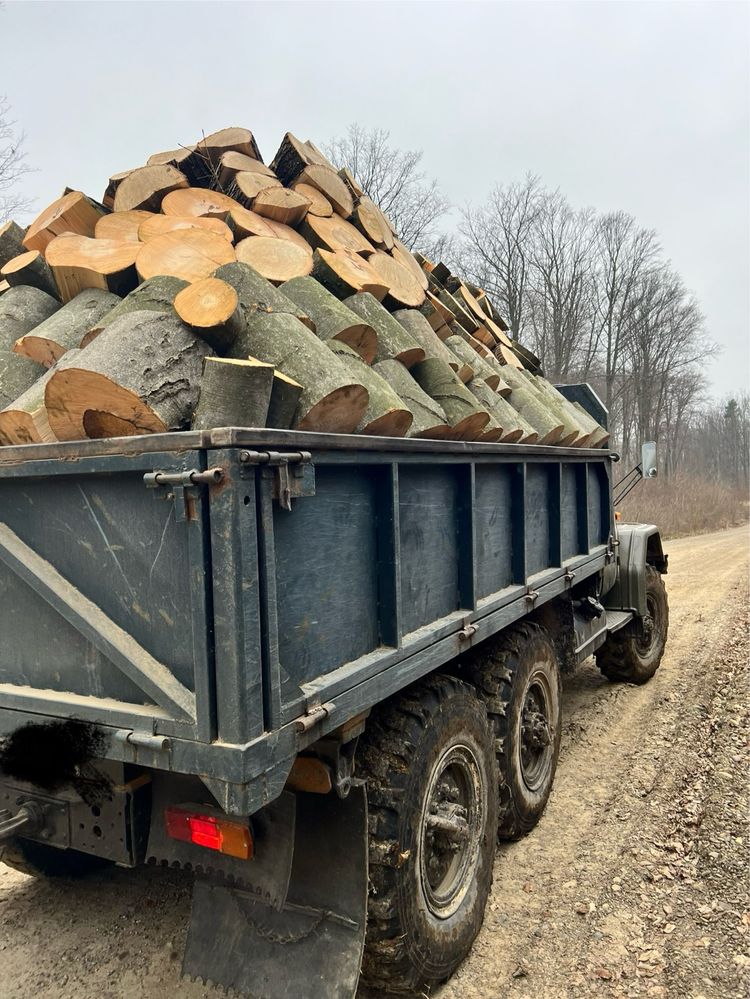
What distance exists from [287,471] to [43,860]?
275 centimetres

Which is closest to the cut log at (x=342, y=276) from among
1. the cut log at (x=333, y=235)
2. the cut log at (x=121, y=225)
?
the cut log at (x=333, y=235)

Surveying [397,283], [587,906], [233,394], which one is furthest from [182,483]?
[587,906]

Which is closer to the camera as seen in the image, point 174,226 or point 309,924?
point 309,924

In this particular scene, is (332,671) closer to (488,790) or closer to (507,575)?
(488,790)

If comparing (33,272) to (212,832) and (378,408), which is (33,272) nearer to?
(378,408)

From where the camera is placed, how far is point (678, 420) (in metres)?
37.8

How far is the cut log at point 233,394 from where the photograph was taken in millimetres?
2133

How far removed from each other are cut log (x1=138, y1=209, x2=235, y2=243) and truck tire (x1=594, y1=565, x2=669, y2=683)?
4.83 m

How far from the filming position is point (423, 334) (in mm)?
3732

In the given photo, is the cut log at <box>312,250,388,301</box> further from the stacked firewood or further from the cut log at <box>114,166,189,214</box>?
the cut log at <box>114,166,189,214</box>

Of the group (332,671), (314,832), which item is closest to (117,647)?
(332,671)

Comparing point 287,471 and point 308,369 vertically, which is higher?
point 308,369

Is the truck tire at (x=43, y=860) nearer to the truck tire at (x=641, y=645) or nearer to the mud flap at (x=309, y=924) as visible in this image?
the mud flap at (x=309, y=924)

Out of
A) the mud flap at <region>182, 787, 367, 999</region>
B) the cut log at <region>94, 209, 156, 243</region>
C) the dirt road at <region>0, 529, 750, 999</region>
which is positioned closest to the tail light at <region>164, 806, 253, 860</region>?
the mud flap at <region>182, 787, 367, 999</region>
